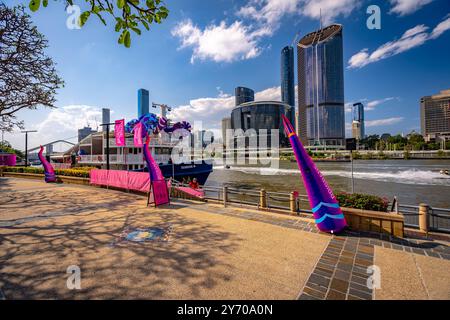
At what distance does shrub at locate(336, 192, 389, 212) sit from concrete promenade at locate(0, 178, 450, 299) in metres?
1.02

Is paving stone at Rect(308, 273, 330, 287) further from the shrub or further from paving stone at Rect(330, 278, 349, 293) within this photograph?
the shrub

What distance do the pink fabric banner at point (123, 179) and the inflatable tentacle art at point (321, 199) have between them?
9129 mm

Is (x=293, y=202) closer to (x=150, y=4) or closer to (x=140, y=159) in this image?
(x=150, y=4)

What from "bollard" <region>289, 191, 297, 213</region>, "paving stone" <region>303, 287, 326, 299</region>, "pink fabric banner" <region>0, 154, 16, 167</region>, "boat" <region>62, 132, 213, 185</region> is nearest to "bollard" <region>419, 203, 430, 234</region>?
"bollard" <region>289, 191, 297, 213</region>

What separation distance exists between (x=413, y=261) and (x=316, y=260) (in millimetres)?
2065

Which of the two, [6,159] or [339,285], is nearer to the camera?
[339,285]

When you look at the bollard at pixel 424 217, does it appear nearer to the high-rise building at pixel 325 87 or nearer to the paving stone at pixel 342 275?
the paving stone at pixel 342 275

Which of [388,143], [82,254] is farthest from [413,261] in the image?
[388,143]

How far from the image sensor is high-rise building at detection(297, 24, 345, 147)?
143750mm

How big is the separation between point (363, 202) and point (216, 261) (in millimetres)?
5127

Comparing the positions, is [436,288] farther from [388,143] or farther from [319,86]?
[319,86]

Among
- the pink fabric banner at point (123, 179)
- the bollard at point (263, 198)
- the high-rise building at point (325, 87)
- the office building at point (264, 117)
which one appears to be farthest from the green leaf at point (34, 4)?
the high-rise building at point (325, 87)

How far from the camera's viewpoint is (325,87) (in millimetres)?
143750

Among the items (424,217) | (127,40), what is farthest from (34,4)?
(424,217)
